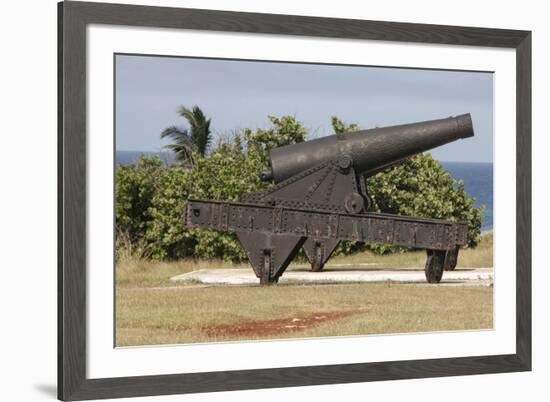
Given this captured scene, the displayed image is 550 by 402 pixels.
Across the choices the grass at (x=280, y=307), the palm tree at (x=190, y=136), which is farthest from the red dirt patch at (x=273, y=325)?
the palm tree at (x=190, y=136)

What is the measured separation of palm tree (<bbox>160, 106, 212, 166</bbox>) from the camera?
10.3 metres

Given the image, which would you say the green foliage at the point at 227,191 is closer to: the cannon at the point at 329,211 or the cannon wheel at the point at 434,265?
the cannon at the point at 329,211

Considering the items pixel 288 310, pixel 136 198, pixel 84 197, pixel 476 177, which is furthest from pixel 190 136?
pixel 476 177

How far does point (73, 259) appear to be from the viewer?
8.31m

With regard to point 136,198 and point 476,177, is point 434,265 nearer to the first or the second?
point 476,177

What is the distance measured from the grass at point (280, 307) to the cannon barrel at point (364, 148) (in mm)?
1223

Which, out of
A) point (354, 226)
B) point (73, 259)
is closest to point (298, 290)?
point (354, 226)

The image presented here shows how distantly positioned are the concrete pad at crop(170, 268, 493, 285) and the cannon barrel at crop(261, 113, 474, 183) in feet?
3.40

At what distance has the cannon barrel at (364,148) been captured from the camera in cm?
1141

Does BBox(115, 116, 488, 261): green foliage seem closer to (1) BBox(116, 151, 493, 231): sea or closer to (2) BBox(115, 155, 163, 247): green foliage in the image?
(2) BBox(115, 155, 163, 247): green foliage

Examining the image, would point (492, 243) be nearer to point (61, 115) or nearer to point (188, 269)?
point (188, 269)

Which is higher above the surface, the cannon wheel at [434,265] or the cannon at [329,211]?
the cannon at [329,211]

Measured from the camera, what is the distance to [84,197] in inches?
329

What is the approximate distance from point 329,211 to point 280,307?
1735 mm
